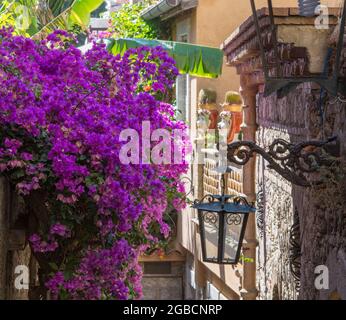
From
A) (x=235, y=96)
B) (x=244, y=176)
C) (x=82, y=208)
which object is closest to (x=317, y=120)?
(x=82, y=208)

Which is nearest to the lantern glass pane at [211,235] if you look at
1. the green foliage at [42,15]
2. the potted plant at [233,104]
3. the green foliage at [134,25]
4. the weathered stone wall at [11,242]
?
the weathered stone wall at [11,242]

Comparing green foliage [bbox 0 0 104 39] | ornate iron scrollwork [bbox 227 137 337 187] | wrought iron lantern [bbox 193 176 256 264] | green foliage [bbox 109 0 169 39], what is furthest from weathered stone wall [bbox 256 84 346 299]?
green foliage [bbox 109 0 169 39]

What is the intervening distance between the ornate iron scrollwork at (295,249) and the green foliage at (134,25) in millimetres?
12766

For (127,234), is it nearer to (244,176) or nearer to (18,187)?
(18,187)

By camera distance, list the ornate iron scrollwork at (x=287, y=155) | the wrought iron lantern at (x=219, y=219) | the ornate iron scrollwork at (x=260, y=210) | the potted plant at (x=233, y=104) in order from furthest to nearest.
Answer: the potted plant at (x=233, y=104)
the ornate iron scrollwork at (x=260, y=210)
the wrought iron lantern at (x=219, y=219)
the ornate iron scrollwork at (x=287, y=155)

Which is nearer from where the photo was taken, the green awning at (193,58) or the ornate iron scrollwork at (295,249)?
Answer: the ornate iron scrollwork at (295,249)

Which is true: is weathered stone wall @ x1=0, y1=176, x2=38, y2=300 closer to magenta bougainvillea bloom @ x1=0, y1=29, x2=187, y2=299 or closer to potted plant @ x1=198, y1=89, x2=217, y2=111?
magenta bougainvillea bloom @ x1=0, y1=29, x2=187, y2=299

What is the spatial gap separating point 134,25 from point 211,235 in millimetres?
13888

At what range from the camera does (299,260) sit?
917 cm

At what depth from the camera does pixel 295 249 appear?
30.2 feet

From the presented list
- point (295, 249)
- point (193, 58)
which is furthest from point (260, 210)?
point (193, 58)

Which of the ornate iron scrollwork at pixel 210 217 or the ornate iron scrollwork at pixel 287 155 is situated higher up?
the ornate iron scrollwork at pixel 287 155

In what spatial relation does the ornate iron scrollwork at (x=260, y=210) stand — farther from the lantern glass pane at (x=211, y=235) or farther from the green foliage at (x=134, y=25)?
the green foliage at (x=134, y=25)

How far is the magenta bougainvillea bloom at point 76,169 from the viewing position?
6.33m
